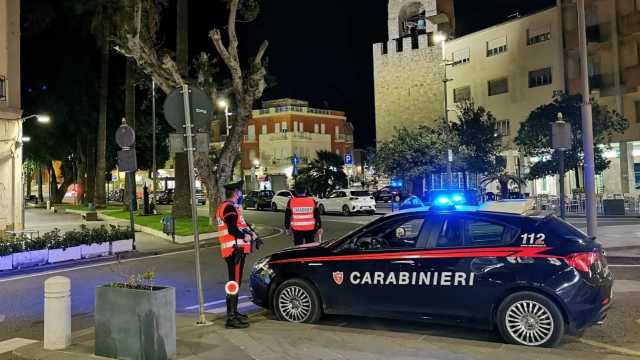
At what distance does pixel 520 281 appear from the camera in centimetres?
634

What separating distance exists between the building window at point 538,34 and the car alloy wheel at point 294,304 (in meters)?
37.8

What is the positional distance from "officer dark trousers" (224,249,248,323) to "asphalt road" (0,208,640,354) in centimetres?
68

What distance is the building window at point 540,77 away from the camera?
1582 inches

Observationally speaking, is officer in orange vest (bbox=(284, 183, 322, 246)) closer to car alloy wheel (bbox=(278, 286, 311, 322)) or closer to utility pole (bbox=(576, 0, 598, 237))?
car alloy wheel (bbox=(278, 286, 311, 322))

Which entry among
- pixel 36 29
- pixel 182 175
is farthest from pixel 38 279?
pixel 36 29

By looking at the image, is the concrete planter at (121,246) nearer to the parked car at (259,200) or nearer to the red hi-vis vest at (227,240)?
the red hi-vis vest at (227,240)

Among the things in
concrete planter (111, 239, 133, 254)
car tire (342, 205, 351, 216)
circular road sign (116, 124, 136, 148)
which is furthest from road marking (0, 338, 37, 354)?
car tire (342, 205, 351, 216)

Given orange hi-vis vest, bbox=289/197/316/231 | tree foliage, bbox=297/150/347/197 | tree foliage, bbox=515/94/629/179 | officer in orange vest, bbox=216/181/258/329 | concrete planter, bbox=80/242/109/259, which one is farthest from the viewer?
tree foliage, bbox=297/150/347/197

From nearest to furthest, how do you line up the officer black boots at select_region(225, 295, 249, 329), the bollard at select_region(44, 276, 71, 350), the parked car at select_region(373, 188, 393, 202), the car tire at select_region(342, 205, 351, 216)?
the bollard at select_region(44, 276, 71, 350), the officer black boots at select_region(225, 295, 249, 329), the car tire at select_region(342, 205, 351, 216), the parked car at select_region(373, 188, 393, 202)

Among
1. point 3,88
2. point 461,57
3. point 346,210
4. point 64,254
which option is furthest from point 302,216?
point 461,57

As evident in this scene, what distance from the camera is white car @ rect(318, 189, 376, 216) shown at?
31.5m

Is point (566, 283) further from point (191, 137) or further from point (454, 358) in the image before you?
point (191, 137)

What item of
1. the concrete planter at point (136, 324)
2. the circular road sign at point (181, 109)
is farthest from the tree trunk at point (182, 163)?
the concrete planter at point (136, 324)

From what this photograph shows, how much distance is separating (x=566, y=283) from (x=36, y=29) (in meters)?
37.1
